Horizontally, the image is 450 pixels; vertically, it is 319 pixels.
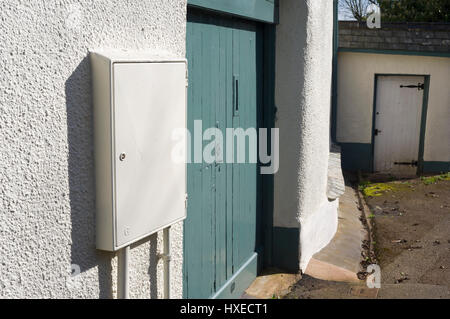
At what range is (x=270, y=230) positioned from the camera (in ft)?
19.7

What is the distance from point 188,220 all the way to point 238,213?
1174 mm

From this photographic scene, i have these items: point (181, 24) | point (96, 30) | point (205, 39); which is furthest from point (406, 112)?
point (96, 30)

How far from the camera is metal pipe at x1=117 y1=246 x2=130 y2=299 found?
2.75 metres

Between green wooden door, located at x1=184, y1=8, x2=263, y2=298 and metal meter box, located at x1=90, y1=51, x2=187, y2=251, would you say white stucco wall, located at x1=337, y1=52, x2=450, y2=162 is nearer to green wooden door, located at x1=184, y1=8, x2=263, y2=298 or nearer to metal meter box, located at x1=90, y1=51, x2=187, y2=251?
green wooden door, located at x1=184, y1=8, x2=263, y2=298

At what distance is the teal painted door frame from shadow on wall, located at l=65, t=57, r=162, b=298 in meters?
1.57

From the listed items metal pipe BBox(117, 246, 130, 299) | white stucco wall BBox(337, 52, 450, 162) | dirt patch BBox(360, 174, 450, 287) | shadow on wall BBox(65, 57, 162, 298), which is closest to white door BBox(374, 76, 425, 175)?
white stucco wall BBox(337, 52, 450, 162)

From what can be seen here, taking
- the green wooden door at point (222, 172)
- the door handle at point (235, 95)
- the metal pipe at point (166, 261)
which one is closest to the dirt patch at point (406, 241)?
the green wooden door at point (222, 172)

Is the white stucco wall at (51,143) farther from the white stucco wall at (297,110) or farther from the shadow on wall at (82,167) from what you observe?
the white stucco wall at (297,110)

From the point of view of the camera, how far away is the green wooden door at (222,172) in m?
4.21

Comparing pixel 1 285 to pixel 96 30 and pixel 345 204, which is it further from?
pixel 345 204

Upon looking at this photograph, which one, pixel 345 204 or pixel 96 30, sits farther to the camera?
pixel 345 204

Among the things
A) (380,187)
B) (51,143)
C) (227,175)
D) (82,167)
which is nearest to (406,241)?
(380,187)

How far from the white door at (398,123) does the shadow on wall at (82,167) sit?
10074mm

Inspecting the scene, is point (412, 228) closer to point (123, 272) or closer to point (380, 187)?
point (380, 187)
